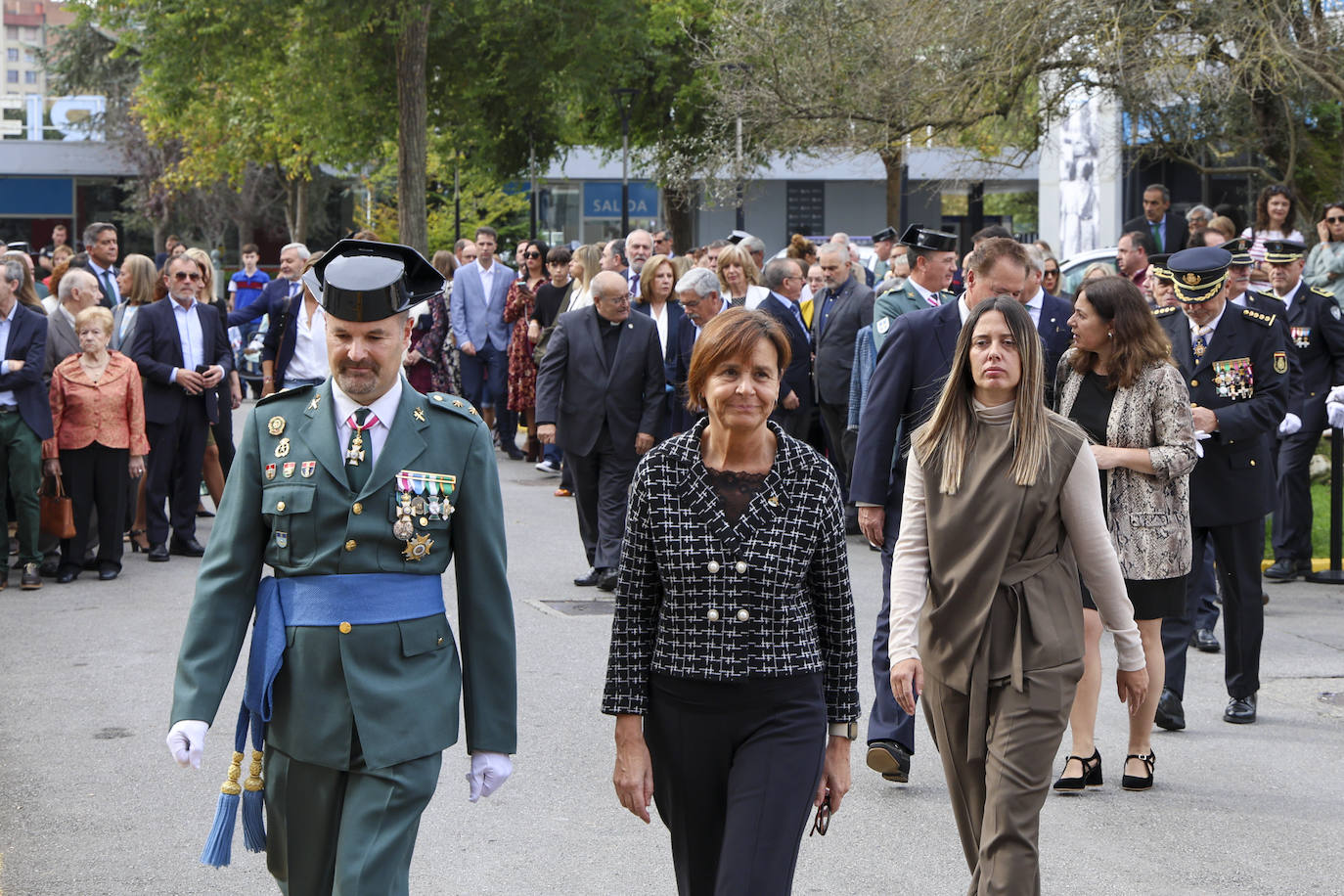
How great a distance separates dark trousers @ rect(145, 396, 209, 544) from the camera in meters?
11.6

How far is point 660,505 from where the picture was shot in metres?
3.90

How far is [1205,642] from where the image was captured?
29.3ft

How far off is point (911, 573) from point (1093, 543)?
0.52 meters

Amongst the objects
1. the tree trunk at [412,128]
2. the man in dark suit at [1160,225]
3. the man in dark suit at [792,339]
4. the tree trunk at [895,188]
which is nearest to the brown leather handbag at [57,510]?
the man in dark suit at [792,339]

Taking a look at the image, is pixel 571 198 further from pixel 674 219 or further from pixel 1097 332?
pixel 1097 332

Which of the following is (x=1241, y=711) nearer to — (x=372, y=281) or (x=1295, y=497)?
(x=1295, y=497)

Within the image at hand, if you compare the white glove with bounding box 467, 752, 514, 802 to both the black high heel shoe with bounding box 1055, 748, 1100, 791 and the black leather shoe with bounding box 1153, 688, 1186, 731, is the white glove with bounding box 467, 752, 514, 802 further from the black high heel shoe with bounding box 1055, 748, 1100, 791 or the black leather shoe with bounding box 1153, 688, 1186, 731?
the black leather shoe with bounding box 1153, 688, 1186, 731

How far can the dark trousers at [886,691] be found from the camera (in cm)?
631

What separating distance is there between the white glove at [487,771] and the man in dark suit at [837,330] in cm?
834

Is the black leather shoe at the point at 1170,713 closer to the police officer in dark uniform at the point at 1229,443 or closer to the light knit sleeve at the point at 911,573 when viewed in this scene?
the police officer in dark uniform at the point at 1229,443

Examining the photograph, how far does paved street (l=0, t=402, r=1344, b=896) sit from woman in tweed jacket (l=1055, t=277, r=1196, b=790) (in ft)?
0.98

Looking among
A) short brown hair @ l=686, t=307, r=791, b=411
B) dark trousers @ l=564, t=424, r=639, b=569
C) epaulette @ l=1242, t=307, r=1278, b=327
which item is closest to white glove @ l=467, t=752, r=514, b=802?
short brown hair @ l=686, t=307, r=791, b=411

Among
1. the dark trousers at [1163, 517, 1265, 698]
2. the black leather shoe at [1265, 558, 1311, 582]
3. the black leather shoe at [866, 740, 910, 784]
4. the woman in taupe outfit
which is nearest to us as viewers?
the woman in taupe outfit

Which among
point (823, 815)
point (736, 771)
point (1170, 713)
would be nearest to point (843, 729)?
point (823, 815)
